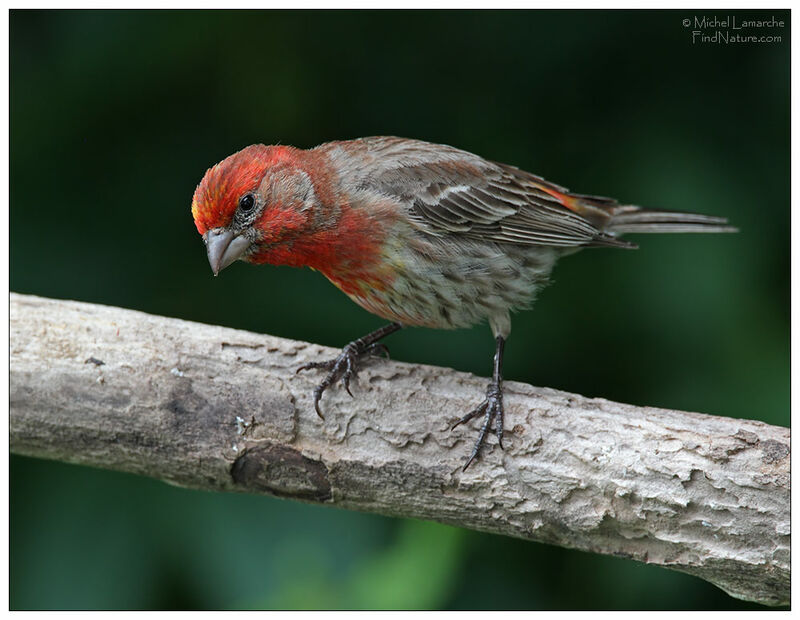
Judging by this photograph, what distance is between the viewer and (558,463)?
11.2 feet

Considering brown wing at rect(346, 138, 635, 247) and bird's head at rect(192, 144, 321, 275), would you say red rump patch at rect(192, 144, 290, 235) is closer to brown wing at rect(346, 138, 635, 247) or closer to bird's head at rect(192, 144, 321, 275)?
bird's head at rect(192, 144, 321, 275)

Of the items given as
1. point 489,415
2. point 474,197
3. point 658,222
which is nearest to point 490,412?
point 489,415

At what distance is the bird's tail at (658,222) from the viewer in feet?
14.6

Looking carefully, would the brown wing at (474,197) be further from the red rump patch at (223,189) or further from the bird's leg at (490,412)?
the bird's leg at (490,412)

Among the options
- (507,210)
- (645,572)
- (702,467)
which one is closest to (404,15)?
(507,210)

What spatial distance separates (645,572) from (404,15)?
10.7ft

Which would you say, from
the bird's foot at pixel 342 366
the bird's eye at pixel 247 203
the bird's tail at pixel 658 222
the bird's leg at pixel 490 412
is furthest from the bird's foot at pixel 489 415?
the bird's tail at pixel 658 222

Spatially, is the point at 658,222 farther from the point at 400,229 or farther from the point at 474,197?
the point at 400,229

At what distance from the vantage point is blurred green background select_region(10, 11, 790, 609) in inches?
180

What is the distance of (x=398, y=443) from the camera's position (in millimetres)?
3543

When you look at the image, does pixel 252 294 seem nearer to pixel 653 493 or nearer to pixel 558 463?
pixel 558 463

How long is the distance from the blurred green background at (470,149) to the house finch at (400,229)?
472mm

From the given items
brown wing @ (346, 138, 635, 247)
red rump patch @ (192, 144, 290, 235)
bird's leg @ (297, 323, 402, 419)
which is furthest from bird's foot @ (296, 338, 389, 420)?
red rump patch @ (192, 144, 290, 235)

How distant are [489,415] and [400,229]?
3.08 ft
